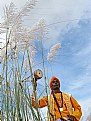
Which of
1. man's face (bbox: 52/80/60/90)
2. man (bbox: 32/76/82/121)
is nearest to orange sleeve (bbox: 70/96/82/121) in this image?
man (bbox: 32/76/82/121)

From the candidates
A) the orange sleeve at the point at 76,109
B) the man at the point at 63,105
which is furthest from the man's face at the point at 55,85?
the orange sleeve at the point at 76,109

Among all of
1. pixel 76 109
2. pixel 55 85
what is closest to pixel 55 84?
pixel 55 85

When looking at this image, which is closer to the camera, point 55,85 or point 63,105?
point 63,105

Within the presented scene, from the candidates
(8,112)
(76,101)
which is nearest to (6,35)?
(8,112)

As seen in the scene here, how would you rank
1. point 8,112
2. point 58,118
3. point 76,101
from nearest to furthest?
point 8,112 < point 58,118 < point 76,101

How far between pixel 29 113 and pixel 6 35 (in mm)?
779

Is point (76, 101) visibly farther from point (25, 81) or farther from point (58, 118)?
point (25, 81)

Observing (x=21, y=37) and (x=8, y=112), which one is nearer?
(x=8, y=112)

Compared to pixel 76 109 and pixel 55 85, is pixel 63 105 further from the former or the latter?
pixel 55 85

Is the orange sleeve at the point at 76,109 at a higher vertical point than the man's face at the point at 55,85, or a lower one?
lower

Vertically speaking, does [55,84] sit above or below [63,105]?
above

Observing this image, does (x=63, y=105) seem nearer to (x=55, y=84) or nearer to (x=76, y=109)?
(x=76, y=109)

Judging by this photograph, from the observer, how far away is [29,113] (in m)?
3.56

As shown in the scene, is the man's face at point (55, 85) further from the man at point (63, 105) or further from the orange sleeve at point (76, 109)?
the orange sleeve at point (76, 109)
